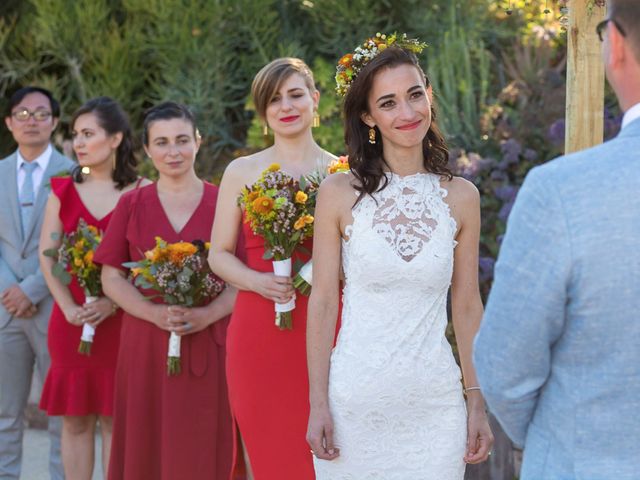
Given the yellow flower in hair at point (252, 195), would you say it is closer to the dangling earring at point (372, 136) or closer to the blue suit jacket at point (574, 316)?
the dangling earring at point (372, 136)

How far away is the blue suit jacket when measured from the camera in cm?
233

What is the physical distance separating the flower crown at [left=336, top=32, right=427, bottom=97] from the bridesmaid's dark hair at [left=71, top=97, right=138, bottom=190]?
240 cm

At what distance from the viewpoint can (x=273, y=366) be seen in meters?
5.11

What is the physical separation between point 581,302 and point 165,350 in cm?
374

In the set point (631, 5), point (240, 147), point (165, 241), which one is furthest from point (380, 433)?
point (240, 147)

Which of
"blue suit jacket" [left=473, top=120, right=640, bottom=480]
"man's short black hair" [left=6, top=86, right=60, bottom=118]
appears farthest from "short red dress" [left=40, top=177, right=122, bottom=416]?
"blue suit jacket" [left=473, top=120, right=640, bottom=480]

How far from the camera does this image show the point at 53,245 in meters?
6.41

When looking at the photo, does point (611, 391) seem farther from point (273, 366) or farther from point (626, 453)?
point (273, 366)

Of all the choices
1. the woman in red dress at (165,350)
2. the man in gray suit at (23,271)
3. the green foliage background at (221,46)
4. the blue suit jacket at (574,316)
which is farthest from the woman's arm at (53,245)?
the blue suit jacket at (574,316)

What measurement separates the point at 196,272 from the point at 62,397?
125 centimetres

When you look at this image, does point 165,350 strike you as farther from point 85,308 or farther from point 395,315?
point 395,315

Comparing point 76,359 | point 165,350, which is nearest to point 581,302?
point 165,350

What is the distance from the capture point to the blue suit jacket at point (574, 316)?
91.9 inches

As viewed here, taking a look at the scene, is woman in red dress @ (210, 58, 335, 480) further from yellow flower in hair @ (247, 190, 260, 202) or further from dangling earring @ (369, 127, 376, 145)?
dangling earring @ (369, 127, 376, 145)
